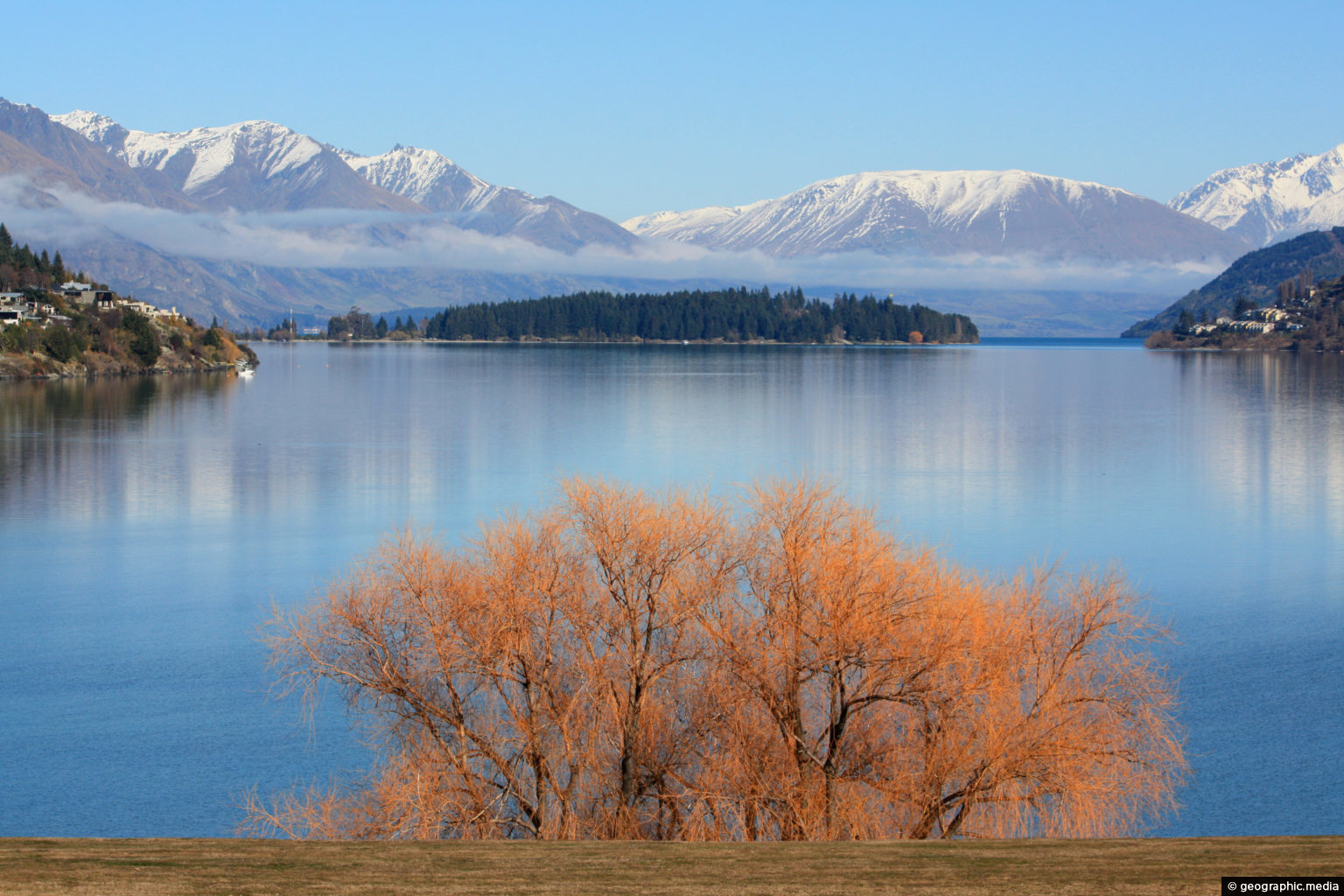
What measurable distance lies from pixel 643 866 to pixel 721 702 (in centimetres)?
1076

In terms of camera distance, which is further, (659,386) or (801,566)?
(659,386)

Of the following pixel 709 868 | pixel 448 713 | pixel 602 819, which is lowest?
pixel 602 819

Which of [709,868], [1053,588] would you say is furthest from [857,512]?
[709,868]

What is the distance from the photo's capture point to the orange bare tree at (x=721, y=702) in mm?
20453

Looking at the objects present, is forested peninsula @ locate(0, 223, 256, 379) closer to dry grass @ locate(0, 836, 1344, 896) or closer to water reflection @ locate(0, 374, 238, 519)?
water reflection @ locate(0, 374, 238, 519)

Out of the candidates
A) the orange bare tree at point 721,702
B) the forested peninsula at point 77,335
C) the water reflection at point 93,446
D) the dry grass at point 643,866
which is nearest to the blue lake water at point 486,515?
the water reflection at point 93,446

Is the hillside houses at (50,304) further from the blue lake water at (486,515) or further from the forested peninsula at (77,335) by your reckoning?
the blue lake water at (486,515)

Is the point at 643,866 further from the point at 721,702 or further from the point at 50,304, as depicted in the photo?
the point at 50,304

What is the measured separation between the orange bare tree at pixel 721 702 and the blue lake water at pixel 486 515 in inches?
80.2

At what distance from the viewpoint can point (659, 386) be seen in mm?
131000

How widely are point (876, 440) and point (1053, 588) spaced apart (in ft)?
144

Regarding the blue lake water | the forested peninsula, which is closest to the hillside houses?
the forested peninsula

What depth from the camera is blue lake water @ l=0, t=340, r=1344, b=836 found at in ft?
75.8

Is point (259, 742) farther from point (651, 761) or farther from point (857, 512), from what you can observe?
point (857, 512)
